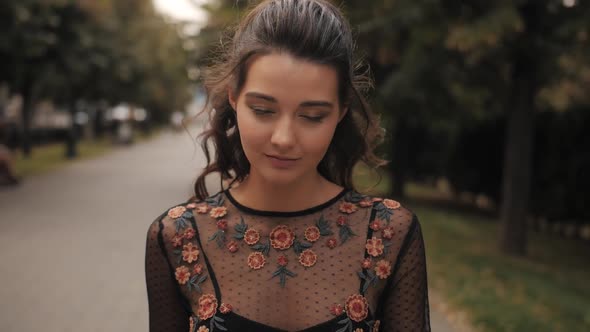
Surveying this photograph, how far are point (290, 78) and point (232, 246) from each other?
0.53 metres

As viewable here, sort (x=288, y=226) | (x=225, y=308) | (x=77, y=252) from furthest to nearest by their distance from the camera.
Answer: (x=77, y=252), (x=288, y=226), (x=225, y=308)

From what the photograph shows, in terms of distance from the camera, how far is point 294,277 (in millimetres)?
1837

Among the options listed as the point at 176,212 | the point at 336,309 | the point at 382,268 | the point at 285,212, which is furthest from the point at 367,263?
the point at 176,212

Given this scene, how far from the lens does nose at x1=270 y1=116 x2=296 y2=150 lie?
1694 millimetres

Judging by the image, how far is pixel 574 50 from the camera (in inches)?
309

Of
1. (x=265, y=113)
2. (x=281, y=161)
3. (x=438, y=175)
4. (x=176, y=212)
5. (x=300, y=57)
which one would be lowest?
(x=438, y=175)

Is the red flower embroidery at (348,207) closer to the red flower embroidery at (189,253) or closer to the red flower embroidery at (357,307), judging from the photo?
the red flower embroidery at (357,307)

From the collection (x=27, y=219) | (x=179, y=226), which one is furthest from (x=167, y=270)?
(x=27, y=219)

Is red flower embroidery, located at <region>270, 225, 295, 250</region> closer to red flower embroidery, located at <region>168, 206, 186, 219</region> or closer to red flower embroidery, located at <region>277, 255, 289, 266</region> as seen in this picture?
red flower embroidery, located at <region>277, 255, 289, 266</region>

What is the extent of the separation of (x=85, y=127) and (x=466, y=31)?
3627cm

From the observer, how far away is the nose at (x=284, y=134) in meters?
1.69

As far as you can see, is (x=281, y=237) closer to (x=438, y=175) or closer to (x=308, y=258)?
Answer: (x=308, y=258)

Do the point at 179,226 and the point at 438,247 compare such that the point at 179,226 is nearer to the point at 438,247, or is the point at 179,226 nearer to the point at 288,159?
the point at 288,159

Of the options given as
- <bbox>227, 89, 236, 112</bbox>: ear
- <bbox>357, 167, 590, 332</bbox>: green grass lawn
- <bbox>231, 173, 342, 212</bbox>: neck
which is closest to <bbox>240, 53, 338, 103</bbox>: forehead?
<bbox>227, 89, 236, 112</bbox>: ear
